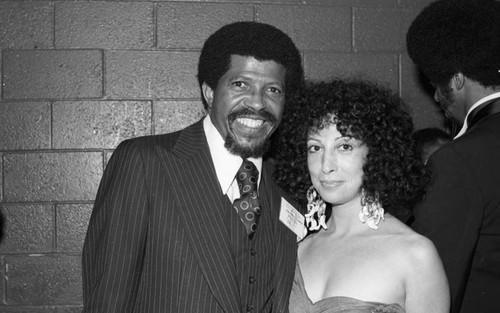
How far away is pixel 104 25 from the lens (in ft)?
9.61

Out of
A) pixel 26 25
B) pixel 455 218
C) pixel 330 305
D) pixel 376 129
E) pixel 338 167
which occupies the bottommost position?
pixel 330 305

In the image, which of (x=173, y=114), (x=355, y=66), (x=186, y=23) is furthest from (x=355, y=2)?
(x=173, y=114)

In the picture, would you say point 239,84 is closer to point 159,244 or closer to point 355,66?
point 159,244

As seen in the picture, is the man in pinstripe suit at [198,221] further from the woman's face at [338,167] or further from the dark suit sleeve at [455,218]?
the dark suit sleeve at [455,218]

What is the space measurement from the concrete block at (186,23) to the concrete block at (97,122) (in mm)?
342

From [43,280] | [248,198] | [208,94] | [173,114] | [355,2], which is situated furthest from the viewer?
[355,2]

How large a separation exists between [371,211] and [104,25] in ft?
5.49

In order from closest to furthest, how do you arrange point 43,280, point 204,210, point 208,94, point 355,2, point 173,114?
1. point 204,210
2. point 208,94
3. point 43,280
4. point 173,114
5. point 355,2

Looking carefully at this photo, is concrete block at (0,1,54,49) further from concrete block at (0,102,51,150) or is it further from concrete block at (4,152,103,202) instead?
concrete block at (4,152,103,202)

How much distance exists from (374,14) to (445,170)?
1.39m

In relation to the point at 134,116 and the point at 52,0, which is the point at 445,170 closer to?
the point at 134,116

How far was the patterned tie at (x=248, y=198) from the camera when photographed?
6.93 ft

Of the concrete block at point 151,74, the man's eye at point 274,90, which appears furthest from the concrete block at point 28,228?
the man's eye at point 274,90

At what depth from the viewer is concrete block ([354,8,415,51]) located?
3.11 meters
